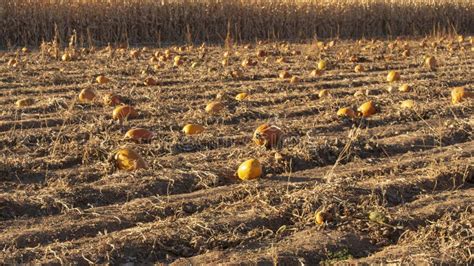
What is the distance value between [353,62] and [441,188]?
21.9 feet

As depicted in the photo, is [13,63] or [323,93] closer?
[323,93]

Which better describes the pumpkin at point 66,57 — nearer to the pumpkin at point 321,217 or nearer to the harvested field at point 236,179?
the harvested field at point 236,179

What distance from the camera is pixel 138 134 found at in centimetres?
546

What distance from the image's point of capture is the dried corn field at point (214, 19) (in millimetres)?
14734

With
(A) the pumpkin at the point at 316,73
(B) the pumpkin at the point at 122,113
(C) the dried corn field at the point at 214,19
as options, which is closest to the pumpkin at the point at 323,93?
(A) the pumpkin at the point at 316,73

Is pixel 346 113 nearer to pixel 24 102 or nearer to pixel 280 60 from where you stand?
pixel 24 102

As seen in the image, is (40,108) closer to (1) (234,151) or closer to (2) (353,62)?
(1) (234,151)

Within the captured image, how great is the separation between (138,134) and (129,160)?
0.71 metres

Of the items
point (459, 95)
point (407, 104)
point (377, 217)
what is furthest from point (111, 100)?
point (377, 217)

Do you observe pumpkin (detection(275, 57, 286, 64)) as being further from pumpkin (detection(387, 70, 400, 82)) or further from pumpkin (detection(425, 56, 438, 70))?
pumpkin (detection(387, 70, 400, 82))

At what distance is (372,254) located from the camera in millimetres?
3574

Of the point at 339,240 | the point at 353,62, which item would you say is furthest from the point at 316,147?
the point at 353,62

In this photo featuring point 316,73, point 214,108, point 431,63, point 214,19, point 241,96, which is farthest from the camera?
point 214,19

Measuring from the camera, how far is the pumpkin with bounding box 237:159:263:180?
4.57m
